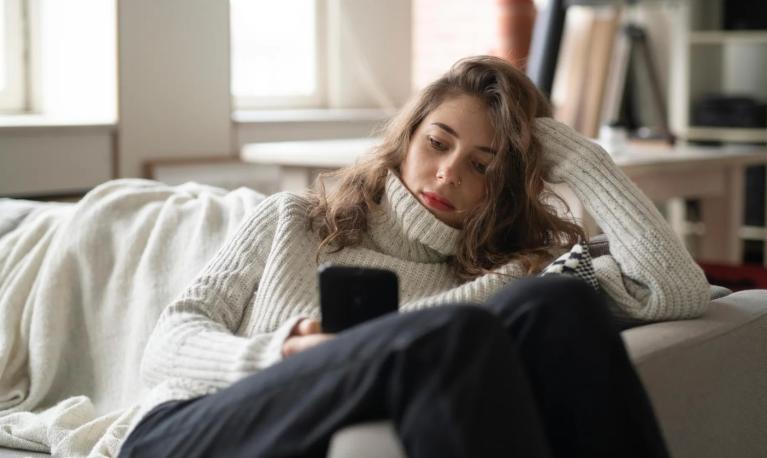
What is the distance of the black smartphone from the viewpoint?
1.32 meters

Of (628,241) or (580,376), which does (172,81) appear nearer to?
(628,241)

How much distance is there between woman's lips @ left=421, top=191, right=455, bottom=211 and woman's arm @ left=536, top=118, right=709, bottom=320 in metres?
0.18

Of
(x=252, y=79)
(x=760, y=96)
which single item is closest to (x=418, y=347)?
(x=252, y=79)

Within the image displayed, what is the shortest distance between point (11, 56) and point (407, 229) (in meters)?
2.13

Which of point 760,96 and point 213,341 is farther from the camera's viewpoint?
point 760,96

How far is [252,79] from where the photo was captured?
4246 millimetres

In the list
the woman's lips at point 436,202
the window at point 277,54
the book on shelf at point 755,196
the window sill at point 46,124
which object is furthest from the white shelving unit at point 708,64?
the woman's lips at point 436,202

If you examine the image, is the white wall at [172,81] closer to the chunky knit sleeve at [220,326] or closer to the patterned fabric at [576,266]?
the chunky knit sleeve at [220,326]

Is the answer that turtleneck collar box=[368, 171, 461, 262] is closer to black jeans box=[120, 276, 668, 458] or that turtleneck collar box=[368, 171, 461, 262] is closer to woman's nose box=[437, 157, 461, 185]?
woman's nose box=[437, 157, 461, 185]

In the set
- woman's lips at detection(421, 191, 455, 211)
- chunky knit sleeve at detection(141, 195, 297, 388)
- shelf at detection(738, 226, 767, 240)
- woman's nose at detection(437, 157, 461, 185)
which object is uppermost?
woman's nose at detection(437, 157, 461, 185)

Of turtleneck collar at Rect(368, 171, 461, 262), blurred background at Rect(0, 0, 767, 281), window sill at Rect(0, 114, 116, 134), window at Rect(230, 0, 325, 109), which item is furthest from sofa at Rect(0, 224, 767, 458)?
window at Rect(230, 0, 325, 109)

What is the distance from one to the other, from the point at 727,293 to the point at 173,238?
975 mm

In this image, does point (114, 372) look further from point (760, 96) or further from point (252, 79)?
point (760, 96)

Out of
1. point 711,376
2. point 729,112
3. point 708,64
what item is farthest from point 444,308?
point 708,64
